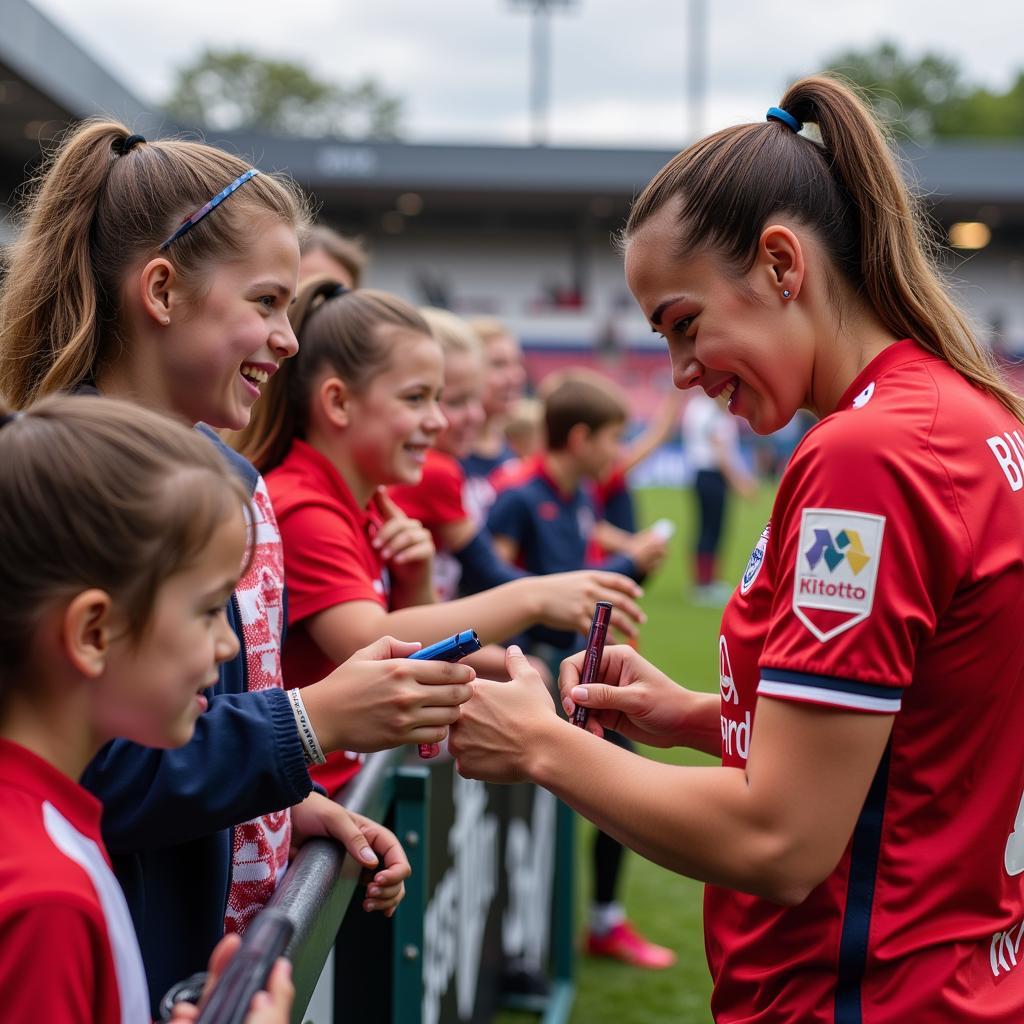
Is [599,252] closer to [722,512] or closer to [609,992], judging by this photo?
[722,512]

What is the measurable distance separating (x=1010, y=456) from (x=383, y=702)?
2.87 ft

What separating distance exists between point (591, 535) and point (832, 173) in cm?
358

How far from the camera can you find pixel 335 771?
2420mm

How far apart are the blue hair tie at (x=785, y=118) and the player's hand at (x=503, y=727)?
895 millimetres

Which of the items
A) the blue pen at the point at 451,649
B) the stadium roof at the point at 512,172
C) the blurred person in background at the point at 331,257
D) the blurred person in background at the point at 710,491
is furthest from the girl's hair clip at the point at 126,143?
the stadium roof at the point at 512,172

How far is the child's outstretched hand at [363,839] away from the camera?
6.33ft

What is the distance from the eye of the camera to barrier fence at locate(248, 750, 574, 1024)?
70.2 inches

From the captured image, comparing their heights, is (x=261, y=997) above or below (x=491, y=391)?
below

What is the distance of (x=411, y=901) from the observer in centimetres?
240

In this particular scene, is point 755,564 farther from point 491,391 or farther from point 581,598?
point 491,391

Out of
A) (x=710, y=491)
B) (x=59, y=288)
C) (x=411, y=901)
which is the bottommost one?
(x=710, y=491)

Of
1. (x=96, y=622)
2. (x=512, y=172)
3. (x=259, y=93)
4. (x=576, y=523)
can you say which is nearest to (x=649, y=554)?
(x=576, y=523)

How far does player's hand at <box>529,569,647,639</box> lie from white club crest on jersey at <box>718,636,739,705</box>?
0.87 meters

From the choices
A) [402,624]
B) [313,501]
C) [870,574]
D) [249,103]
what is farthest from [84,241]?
[249,103]
